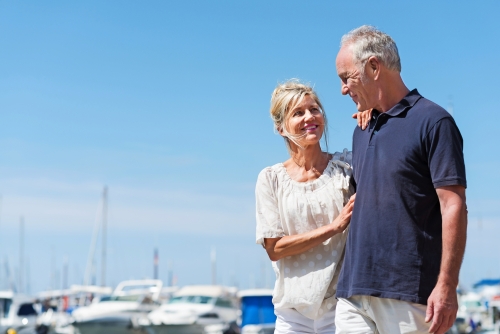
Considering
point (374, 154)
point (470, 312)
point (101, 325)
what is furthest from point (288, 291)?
point (470, 312)

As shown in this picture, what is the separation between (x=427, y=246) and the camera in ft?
10.8

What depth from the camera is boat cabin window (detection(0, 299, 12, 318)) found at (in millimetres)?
23828

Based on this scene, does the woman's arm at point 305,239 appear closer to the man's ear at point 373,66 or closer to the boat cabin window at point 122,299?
the man's ear at point 373,66

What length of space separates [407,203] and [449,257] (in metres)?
0.31

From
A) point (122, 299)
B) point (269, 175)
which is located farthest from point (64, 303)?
point (269, 175)

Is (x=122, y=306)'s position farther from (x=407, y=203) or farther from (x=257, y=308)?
Result: (x=407, y=203)

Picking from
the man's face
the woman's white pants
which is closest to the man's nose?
the man's face

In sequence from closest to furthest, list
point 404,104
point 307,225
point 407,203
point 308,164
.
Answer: point 407,203, point 404,104, point 307,225, point 308,164

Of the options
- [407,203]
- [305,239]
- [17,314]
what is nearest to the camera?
[407,203]

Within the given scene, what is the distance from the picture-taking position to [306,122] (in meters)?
4.24

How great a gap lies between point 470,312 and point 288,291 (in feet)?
138

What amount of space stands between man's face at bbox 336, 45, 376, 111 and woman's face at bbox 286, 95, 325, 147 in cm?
62

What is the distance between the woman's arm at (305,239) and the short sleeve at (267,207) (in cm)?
4

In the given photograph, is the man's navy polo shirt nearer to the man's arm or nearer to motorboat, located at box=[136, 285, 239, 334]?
the man's arm
